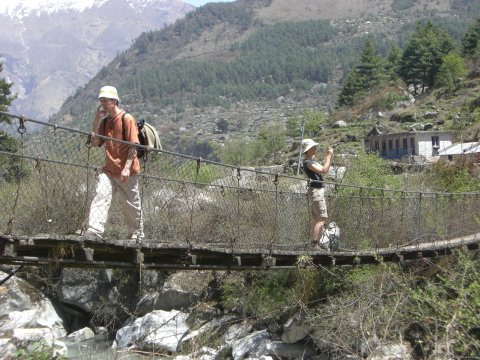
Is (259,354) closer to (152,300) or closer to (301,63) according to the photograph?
(152,300)

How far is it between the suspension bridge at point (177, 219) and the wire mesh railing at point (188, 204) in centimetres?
1

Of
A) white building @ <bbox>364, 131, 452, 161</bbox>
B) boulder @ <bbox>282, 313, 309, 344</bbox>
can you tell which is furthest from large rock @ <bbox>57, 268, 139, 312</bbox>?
white building @ <bbox>364, 131, 452, 161</bbox>

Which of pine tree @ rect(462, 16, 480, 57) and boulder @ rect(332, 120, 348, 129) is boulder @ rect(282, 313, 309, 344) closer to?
boulder @ rect(332, 120, 348, 129)

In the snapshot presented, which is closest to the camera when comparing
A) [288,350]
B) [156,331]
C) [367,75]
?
[288,350]

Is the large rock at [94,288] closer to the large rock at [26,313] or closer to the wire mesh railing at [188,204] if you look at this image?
the large rock at [26,313]

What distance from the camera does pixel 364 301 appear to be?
7594 mm

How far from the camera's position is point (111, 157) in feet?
15.0

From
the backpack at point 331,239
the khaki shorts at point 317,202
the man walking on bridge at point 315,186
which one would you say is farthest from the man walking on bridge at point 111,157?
the backpack at point 331,239

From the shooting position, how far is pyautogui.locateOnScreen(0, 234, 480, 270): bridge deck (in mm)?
4223

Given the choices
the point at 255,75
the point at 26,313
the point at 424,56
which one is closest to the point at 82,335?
the point at 26,313

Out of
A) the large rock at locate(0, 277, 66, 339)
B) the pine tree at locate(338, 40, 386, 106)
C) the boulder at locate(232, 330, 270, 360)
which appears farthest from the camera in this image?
the pine tree at locate(338, 40, 386, 106)

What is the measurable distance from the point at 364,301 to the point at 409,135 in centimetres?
2926

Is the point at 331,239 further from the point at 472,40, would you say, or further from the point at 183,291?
the point at 472,40

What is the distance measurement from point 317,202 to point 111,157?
2.18 metres
